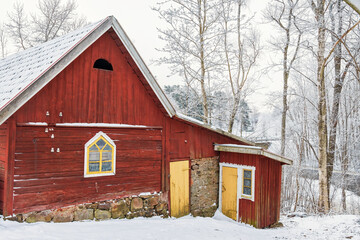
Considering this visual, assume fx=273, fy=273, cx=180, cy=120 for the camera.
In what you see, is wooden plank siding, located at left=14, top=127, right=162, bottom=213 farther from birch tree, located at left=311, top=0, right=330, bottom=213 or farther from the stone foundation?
birch tree, located at left=311, top=0, right=330, bottom=213

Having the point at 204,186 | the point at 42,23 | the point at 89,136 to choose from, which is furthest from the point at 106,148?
the point at 42,23

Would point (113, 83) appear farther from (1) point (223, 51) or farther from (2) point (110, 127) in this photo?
(1) point (223, 51)

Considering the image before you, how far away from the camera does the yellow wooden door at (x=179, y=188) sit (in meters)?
9.49

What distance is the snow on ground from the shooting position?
5906 millimetres

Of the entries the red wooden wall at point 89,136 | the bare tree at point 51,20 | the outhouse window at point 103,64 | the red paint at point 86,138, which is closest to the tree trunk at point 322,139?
the red paint at point 86,138

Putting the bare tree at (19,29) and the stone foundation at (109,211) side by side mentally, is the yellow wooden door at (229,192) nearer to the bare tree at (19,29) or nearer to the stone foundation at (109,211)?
the stone foundation at (109,211)

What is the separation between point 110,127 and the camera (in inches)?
309

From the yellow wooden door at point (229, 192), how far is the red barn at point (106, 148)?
0.04 m

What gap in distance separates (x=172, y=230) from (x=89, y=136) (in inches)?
136

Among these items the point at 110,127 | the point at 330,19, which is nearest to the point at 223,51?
the point at 330,19

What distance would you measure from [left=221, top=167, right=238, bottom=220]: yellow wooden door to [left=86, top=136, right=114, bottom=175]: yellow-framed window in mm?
4909

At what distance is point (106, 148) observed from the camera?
7836mm

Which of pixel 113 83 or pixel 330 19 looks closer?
pixel 113 83

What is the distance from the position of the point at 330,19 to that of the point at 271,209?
832 centimetres
